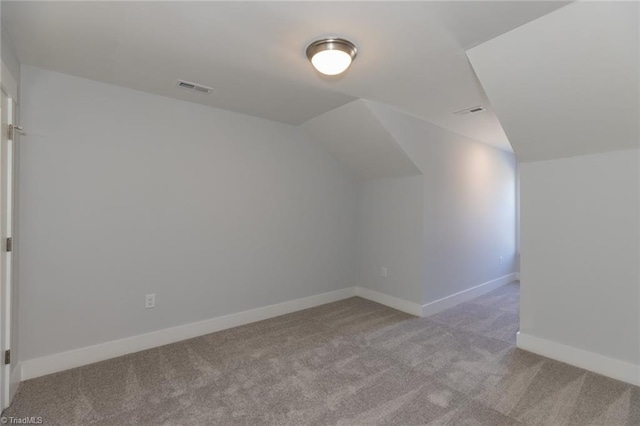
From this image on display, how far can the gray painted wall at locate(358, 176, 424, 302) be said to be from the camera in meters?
3.58

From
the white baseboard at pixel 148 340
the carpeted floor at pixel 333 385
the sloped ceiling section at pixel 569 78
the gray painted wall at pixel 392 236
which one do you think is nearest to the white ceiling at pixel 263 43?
the sloped ceiling section at pixel 569 78

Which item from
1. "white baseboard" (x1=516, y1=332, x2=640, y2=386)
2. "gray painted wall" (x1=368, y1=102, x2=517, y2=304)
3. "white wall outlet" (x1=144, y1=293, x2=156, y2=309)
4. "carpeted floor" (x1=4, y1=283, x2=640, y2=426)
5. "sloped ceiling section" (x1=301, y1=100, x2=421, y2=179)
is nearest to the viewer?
"carpeted floor" (x1=4, y1=283, x2=640, y2=426)

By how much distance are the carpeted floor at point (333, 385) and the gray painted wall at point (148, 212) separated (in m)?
0.42

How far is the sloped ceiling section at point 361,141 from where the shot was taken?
10.3 feet

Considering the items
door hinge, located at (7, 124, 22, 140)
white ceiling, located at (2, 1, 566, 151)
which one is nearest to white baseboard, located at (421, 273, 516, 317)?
white ceiling, located at (2, 1, 566, 151)

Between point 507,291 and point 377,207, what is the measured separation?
240 centimetres

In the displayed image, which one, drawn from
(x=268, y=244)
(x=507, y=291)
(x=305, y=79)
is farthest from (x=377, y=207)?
(x=507, y=291)

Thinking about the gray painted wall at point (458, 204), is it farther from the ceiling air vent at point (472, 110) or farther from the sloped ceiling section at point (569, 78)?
the sloped ceiling section at point (569, 78)

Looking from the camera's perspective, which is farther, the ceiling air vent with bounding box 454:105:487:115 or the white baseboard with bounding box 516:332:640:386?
the ceiling air vent with bounding box 454:105:487:115

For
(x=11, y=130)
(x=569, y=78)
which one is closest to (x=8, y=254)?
(x=11, y=130)

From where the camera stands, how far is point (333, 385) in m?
2.14

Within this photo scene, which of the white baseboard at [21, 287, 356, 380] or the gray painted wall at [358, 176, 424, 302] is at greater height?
the gray painted wall at [358, 176, 424, 302]

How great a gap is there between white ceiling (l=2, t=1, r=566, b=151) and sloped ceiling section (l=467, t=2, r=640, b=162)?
6.1 inches

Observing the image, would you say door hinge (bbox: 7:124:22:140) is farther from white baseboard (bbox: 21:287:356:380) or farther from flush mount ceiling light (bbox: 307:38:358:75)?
flush mount ceiling light (bbox: 307:38:358:75)
